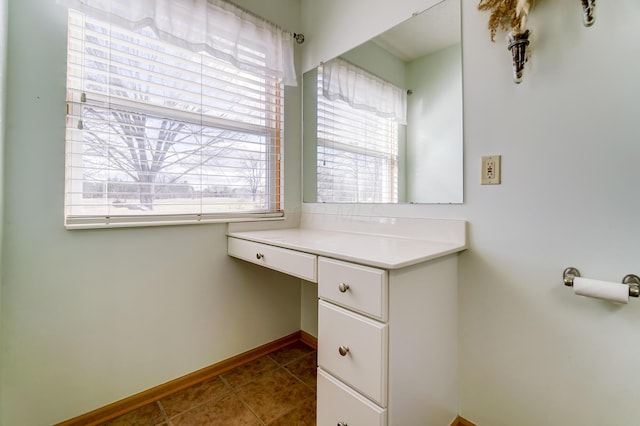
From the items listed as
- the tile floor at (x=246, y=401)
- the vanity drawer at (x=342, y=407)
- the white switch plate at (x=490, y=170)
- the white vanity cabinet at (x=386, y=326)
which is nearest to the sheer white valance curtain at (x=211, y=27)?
the white vanity cabinet at (x=386, y=326)

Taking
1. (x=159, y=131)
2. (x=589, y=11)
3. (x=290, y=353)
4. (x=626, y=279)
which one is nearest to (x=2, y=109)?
(x=159, y=131)

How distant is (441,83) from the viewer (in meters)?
1.33

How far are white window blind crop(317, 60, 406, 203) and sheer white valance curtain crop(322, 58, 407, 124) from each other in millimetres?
14

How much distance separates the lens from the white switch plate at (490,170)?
1162 millimetres

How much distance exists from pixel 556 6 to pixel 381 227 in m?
1.11

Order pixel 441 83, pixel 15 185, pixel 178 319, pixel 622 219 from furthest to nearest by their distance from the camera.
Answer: pixel 178 319 → pixel 441 83 → pixel 15 185 → pixel 622 219

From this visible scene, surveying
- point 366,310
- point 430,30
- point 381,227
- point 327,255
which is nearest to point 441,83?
point 430,30

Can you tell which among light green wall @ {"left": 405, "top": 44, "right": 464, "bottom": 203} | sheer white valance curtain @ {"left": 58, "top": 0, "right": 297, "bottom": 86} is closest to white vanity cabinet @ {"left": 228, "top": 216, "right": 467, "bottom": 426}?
light green wall @ {"left": 405, "top": 44, "right": 464, "bottom": 203}

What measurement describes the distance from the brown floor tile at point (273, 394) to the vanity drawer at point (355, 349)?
1.72ft

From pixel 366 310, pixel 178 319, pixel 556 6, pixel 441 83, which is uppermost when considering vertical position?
pixel 556 6

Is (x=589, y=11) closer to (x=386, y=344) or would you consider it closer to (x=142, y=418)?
(x=386, y=344)

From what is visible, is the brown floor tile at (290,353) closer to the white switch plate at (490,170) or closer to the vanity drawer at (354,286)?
the vanity drawer at (354,286)

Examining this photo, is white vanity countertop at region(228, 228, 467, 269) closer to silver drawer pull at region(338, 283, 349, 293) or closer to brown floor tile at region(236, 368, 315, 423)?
silver drawer pull at region(338, 283, 349, 293)

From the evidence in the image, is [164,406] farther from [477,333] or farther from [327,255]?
[477,333]
